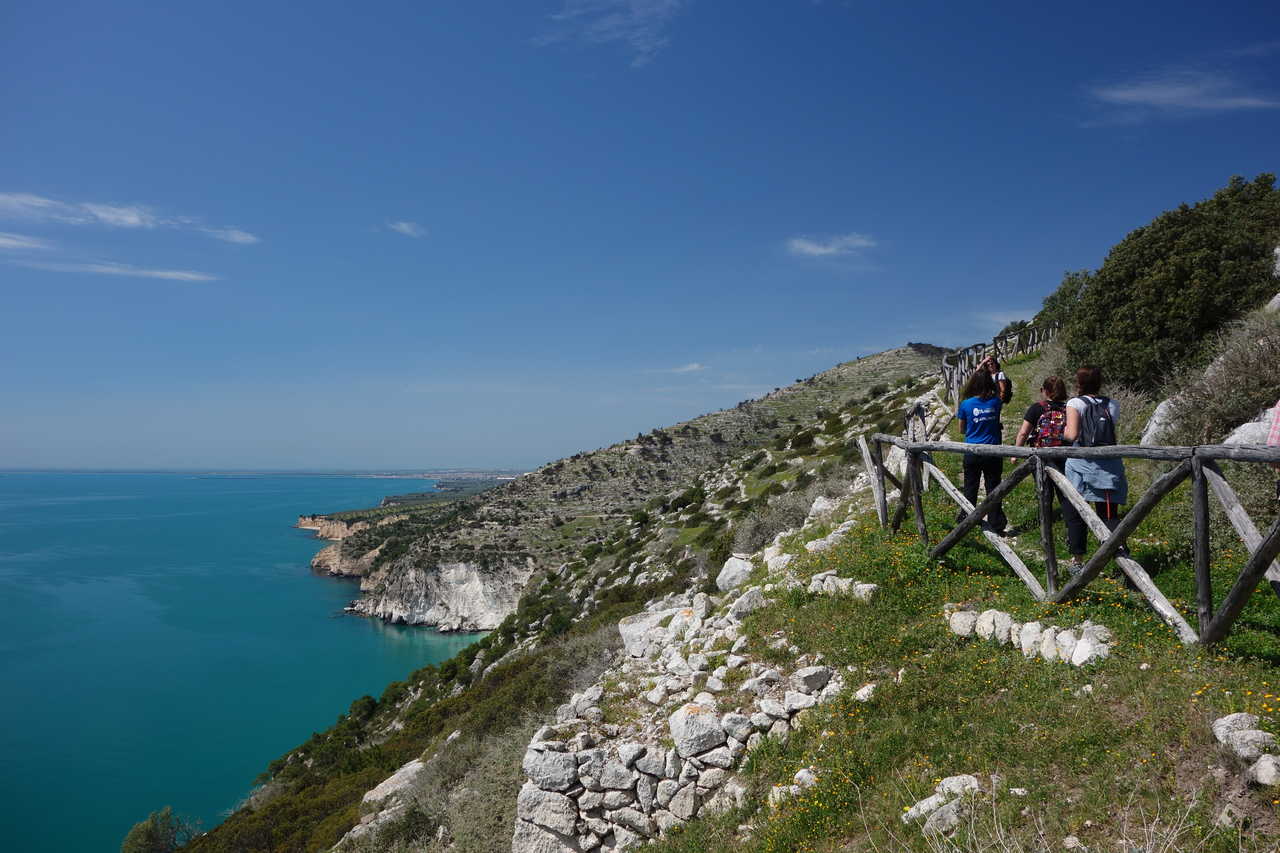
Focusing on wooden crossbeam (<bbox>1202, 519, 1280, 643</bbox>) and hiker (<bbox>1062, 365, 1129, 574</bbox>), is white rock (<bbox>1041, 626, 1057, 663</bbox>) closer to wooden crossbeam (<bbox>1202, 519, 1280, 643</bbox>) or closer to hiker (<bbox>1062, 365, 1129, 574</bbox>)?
wooden crossbeam (<bbox>1202, 519, 1280, 643</bbox>)

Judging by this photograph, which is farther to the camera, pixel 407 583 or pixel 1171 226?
pixel 407 583

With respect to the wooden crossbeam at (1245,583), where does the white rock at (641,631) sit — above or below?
below

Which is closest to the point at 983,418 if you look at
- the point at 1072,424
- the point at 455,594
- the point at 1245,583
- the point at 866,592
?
the point at 1072,424

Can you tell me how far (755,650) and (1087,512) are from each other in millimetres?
3753

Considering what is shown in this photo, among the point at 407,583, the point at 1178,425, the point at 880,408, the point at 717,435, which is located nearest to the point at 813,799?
the point at 1178,425

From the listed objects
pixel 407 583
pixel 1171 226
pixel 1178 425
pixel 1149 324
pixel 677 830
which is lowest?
pixel 407 583

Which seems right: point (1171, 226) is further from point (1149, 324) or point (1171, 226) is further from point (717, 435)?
point (717, 435)

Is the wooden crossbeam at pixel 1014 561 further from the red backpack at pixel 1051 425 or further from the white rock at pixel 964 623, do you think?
the red backpack at pixel 1051 425

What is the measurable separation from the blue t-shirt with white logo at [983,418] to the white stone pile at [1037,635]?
2.77 m

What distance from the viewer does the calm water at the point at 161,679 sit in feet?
135

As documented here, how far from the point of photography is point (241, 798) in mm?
40500

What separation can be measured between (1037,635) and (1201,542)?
1.57 m

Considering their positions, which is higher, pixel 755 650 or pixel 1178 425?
pixel 1178 425

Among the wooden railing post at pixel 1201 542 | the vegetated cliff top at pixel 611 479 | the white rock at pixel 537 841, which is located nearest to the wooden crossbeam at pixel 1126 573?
the wooden railing post at pixel 1201 542
